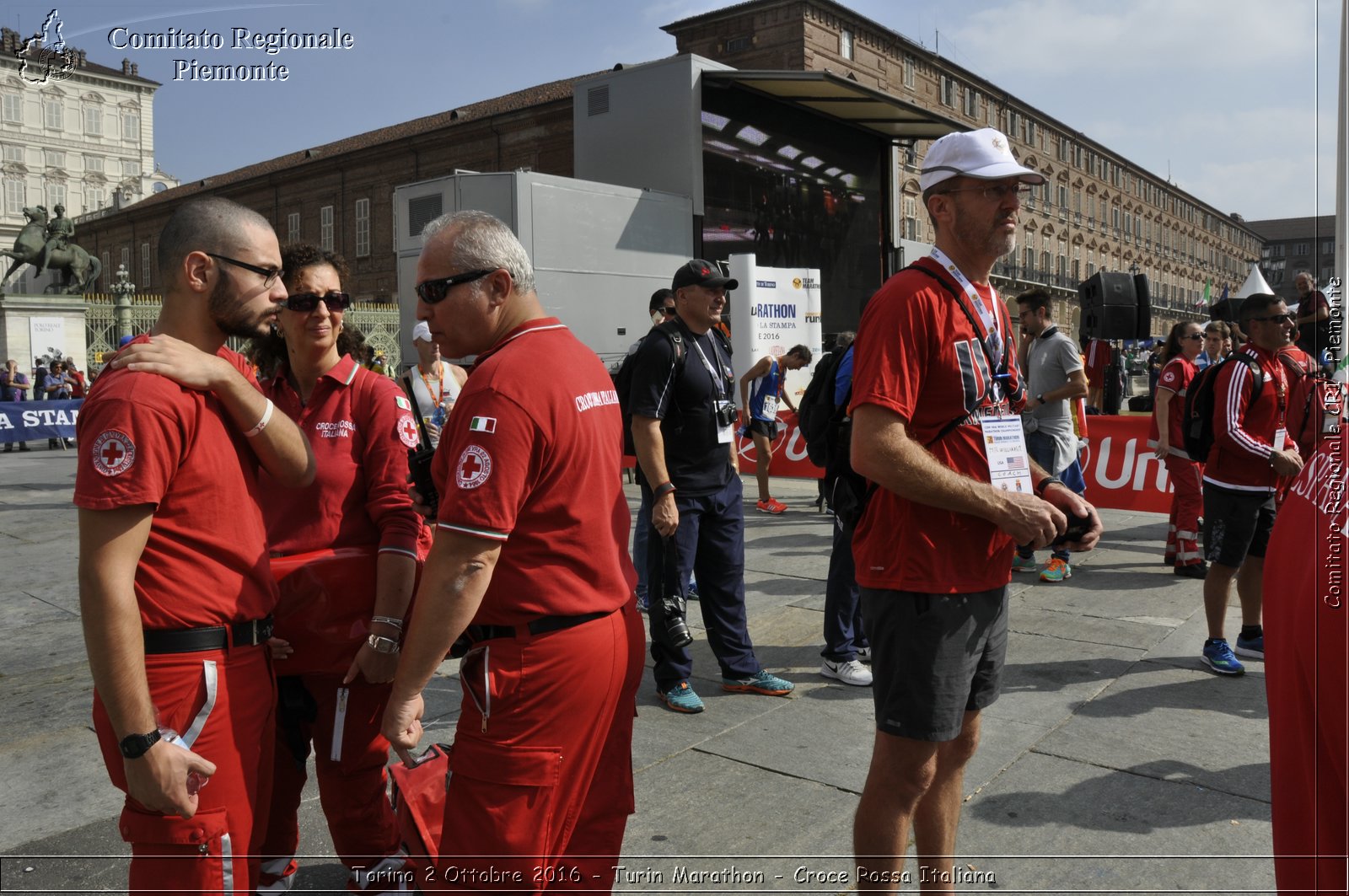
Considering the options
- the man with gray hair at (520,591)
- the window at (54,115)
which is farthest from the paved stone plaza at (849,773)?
the window at (54,115)

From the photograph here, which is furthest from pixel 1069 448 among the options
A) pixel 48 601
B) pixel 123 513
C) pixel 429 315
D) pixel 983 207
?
pixel 48 601

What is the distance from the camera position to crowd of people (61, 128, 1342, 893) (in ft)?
6.38

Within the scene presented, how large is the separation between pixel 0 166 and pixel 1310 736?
75.8 m

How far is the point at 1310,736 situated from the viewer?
1.35 m

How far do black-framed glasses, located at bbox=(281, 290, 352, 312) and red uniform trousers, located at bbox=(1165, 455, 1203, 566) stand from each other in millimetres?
6771

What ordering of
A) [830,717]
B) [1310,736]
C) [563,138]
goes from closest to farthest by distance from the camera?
[1310,736]
[830,717]
[563,138]

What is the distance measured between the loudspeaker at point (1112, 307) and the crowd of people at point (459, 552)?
335 inches

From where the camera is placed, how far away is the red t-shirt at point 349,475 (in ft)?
8.63

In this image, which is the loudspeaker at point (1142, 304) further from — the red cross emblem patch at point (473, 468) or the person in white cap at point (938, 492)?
the red cross emblem patch at point (473, 468)

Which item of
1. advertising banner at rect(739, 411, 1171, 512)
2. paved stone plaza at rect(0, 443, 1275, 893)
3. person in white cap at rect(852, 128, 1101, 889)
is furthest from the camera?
advertising banner at rect(739, 411, 1171, 512)

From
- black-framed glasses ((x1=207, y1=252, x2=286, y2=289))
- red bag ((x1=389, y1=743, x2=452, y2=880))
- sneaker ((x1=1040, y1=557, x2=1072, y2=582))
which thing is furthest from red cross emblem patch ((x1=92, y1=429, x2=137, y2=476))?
sneaker ((x1=1040, y1=557, x2=1072, y2=582))

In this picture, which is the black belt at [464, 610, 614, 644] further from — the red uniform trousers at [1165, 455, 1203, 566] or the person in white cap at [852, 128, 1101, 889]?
the red uniform trousers at [1165, 455, 1203, 566]

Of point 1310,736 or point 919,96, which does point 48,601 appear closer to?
point 1310,736

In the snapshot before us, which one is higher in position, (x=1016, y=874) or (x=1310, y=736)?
(x=1310, y=736)
